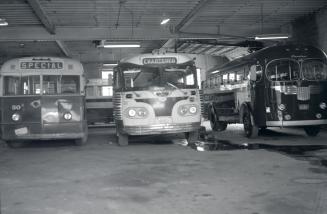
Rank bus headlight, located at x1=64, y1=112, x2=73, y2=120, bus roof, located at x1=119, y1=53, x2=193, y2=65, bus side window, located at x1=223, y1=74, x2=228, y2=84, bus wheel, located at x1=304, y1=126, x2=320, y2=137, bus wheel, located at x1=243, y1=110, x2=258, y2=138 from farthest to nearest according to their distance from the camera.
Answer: bus side window, located at x1=223, y1=74, x2=228, y2=84, bus wheel, located at x1=304, y1=126, x2=320, y2=137, bus wheel, located at x1=243, y1=110, x2=258, y2=138, bus roof, located at x1=119, y1=53, x2=193, y2=65, bus headlight, located at x1=64, y1=112, x2=73, y2=120

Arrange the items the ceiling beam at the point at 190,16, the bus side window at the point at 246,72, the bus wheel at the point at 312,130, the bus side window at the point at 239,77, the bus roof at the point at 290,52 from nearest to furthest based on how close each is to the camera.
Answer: the bus roof at the point at 290,52
the bus wheel at the point at 312,130
the bus side window at the point at 246,72
the bus side window at the point at 239,77
the ceiling beam at the point at 190,16

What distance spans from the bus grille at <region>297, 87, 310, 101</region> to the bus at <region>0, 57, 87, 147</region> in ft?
21.8

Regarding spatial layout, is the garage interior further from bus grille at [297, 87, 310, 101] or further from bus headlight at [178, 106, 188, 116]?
bus grille at [297, 87, 310, 101]

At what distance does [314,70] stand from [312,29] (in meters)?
5.87

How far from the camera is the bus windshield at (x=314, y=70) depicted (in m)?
12.9

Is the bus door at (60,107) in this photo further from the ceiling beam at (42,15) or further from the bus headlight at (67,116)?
the ceiling beam at (42,15)

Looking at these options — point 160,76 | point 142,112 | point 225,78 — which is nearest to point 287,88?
point 160,76

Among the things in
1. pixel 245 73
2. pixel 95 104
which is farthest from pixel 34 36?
pixel 245 73

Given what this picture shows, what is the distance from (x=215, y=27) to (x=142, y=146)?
1046cm

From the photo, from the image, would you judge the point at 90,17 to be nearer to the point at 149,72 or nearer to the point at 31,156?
the point at 149,72

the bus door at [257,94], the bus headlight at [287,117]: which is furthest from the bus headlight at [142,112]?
the bus headlight at [287,117]

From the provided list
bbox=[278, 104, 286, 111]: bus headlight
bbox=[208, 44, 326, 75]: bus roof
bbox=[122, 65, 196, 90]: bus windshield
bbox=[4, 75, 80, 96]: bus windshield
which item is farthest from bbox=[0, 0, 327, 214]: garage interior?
bbox=[208, 44, 326, 75]: bus roof

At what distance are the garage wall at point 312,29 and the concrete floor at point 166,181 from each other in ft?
26.8

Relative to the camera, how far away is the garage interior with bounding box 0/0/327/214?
561 cm
